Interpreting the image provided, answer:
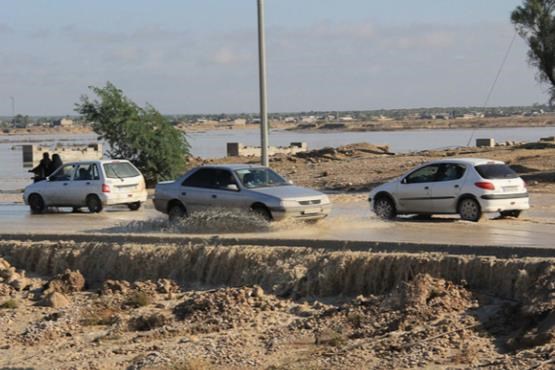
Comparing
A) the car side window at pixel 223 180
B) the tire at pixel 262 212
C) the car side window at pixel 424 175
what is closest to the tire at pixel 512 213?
the car side window at pixel 424 175

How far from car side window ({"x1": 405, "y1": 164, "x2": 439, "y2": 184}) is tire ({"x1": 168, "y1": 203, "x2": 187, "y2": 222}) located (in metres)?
4.96

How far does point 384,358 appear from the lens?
13.1 metres

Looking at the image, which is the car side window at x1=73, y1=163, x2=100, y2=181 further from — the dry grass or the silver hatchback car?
the dry grass

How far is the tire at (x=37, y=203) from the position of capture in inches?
1139

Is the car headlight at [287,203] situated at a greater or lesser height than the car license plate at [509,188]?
lesser

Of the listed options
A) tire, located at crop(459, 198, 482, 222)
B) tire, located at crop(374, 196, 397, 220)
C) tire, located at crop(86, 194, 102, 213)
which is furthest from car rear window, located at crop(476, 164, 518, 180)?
tire, located at crop(86, 194, 102, 213)

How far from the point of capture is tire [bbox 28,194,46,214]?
28.9m

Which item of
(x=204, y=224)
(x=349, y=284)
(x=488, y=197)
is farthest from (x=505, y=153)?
(x=349, y=284)

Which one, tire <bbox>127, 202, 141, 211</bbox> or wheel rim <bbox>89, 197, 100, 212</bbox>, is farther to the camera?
tire <bbox>127, 202, 141, 211</bbox>

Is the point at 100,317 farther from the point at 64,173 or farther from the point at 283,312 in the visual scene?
the point at 64,173

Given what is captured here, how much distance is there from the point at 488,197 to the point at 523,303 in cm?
855

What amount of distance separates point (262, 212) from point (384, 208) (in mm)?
3635

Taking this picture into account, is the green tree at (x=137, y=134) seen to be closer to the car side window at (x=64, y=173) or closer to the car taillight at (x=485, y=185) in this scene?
the car side window at (x=64, y=173)

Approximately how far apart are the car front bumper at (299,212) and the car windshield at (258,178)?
128 cm
